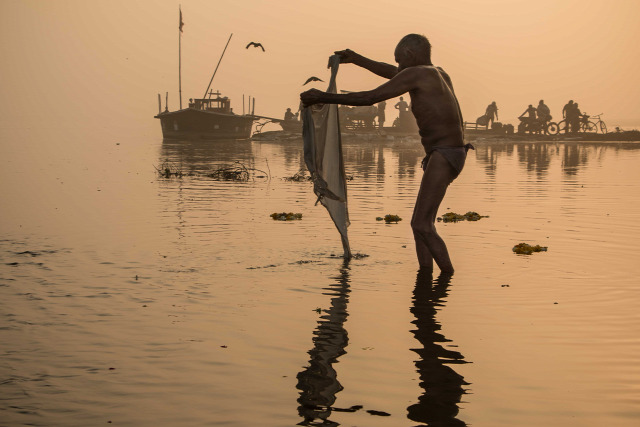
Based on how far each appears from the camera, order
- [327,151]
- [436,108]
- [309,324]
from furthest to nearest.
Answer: [327,151]
[436,108]
[309,324]

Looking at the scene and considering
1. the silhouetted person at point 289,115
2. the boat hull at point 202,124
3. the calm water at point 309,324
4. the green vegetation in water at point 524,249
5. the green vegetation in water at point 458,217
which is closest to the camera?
the calm water at point 309,324

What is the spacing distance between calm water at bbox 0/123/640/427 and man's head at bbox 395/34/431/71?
6.01 feet

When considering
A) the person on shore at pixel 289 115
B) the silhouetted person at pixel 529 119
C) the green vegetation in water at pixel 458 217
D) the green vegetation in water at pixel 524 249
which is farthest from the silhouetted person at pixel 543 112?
the green vegetation in water at pixel 524 249

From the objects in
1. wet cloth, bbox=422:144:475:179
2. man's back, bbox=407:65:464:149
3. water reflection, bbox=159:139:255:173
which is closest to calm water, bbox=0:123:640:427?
wet cloth, bbox=422:144:475:179

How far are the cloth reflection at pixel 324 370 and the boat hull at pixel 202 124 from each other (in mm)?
60079

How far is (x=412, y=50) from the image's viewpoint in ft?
24.1

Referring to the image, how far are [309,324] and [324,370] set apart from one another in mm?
1134

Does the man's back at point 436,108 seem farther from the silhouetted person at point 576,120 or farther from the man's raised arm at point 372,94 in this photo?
the silhouetted person at point 576,120

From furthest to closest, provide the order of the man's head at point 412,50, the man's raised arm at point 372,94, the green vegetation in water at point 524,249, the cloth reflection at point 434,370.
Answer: the green vegetation in water at point 524,249 → the man's head at point 412,50 → the man's raised arm at point 372,94 → the cloth reflection at point 434,370

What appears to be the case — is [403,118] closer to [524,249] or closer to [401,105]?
[401,105]

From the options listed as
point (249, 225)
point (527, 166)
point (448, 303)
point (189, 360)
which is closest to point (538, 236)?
point (249, 225)

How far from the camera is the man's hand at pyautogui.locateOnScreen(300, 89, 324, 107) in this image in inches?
278

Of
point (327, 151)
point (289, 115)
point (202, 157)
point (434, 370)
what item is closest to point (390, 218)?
point (327, 151)

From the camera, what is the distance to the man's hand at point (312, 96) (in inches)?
278
